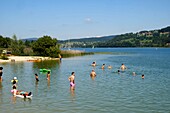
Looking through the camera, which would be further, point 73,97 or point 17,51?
point 17,51

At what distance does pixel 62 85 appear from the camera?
37.7m

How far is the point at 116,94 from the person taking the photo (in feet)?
103

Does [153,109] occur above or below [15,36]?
below

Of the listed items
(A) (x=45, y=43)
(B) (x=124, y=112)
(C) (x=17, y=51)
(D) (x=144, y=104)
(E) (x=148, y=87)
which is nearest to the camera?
(B) (x=124, y=112)

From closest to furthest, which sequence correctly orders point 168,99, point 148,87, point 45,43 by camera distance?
point 168,99 < point 148,87 < point 45,43

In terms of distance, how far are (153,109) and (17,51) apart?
321ft

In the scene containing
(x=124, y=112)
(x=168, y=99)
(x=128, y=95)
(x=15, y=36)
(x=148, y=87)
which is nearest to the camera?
(x=124, y=112)

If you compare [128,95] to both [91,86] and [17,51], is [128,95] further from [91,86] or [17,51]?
[17,51]

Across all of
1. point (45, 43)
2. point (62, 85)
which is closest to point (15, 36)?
point (45, 43)

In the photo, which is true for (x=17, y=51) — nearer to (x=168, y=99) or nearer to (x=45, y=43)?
(x=45, y=43)

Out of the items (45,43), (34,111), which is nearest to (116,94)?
(34,111)

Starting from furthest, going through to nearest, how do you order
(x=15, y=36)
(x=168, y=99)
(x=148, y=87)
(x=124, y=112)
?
(x=15, y=36), (x=148, y=87), (x=168, y=99), (x=124, y=112)

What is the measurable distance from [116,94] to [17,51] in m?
90.5

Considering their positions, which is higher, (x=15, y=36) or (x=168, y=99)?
(x=15, y=36)
